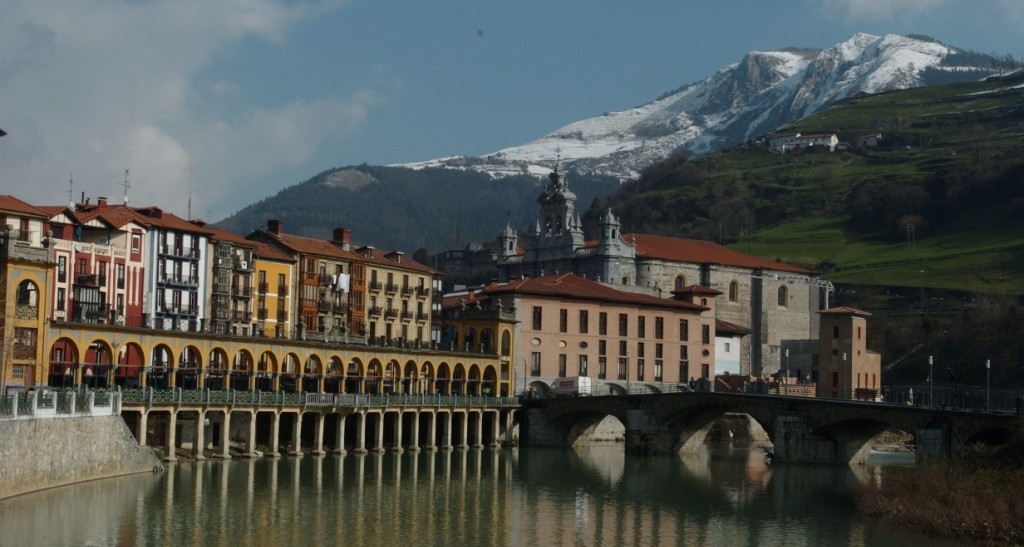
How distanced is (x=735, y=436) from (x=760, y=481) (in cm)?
3654

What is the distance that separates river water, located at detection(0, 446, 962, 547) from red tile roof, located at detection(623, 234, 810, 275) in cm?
6276

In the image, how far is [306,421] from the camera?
101 metres

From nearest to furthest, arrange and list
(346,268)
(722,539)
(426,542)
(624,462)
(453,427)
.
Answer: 1. (426,542)
2. (722,539)
3. (624,462)
4. (453,427)
5. (346,268)

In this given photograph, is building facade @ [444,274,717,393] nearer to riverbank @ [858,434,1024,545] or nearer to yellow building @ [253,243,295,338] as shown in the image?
yellow building @ [253,243,295,338]

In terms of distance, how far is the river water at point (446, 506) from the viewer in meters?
55.5

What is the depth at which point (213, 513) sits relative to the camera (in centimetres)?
6025

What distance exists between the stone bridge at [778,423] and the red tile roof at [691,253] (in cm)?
4545

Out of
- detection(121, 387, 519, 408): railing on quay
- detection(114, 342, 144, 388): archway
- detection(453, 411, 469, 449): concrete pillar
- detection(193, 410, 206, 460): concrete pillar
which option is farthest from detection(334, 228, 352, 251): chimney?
detection(193, 410, 206, 460): concrete pillar

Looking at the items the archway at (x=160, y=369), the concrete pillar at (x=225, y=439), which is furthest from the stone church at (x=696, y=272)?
the concrete pillar at (x=225, y=439)

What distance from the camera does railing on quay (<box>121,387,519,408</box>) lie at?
78.0 meters

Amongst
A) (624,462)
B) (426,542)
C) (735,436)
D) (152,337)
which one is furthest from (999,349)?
(426,542)

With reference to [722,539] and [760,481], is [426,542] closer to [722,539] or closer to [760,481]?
[722,539]

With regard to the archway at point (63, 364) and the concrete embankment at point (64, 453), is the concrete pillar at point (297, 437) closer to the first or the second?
the archway at point (63, 364)

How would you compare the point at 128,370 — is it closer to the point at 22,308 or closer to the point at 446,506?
the point at 22,308
